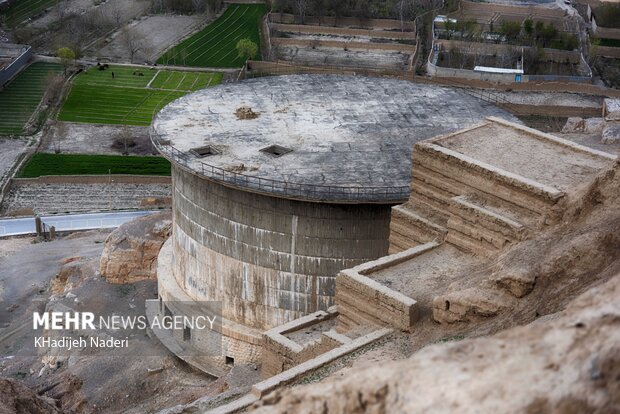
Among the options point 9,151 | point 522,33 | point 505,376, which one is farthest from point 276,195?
point 522,33

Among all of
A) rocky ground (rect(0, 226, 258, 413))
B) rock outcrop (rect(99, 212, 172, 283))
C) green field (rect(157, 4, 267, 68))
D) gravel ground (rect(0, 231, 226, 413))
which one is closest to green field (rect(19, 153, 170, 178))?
rocky ground (rect(0, 226, 258, 413))

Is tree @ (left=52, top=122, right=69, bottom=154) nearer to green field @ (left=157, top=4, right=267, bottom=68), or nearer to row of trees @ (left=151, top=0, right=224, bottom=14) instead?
green field @ (left=157, top=4, right=267, bottom=68)

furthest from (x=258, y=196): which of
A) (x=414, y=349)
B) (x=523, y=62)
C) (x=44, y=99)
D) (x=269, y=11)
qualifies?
(x=269, y=11)

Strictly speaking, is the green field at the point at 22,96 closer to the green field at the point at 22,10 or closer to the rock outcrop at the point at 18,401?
the green field at the point at 22,10

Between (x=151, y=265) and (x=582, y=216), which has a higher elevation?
(x=582, y=216)

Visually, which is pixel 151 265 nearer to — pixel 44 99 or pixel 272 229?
pixel 272 229

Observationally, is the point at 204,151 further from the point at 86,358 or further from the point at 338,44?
the point at 338,44
